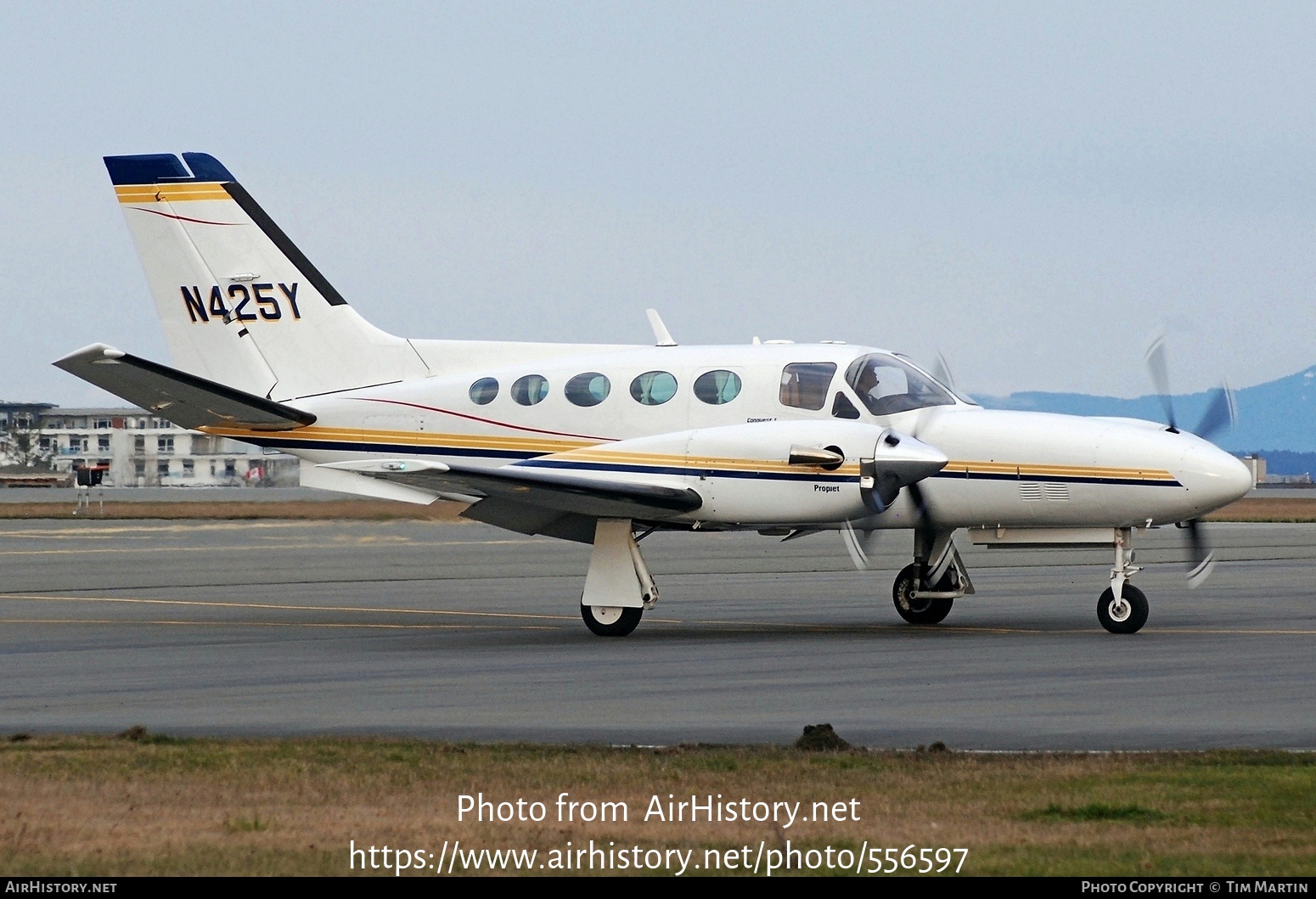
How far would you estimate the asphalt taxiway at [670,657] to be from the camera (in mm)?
11156

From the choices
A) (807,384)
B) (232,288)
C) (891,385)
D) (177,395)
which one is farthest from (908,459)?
(232,288)

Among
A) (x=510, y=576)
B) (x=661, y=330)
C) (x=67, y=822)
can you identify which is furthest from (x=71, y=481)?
(x=67, y=822)

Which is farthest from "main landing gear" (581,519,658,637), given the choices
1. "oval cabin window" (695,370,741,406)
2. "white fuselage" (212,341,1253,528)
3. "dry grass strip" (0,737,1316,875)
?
"dry grass strip" (0,737,1316,875)

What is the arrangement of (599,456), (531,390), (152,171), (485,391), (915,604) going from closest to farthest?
(599,456) < (915,604) < (531,390) < (485,391) < (152,171)

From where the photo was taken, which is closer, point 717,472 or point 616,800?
point 616,800

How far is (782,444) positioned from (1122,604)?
387 cm

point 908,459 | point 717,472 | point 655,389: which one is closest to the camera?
point 908,459

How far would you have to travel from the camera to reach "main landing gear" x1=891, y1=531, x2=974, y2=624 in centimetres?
1845

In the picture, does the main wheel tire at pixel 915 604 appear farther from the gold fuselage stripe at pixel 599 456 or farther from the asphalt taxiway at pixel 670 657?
the gold fuselage stripe at pixel 599 456

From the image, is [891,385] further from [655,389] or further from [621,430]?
[621,430]

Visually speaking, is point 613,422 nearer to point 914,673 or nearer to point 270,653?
point 270,653

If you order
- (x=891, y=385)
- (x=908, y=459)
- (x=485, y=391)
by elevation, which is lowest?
(x=908, y=459)

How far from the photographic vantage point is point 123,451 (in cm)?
14112

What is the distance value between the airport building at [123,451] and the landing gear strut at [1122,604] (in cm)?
11062
